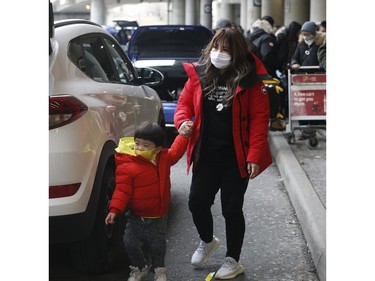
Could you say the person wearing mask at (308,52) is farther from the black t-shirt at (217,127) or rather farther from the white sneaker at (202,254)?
the black t-shirt at (217,127)

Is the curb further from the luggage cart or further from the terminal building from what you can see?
the terminal building

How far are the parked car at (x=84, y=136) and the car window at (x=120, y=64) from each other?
23 cm

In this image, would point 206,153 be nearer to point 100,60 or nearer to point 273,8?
point 100,60

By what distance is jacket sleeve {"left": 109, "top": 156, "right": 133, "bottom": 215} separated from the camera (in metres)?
4.90

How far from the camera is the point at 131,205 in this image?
5047mm

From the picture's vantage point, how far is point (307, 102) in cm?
1081

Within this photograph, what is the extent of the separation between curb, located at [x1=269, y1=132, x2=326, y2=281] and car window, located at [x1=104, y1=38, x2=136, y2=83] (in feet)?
6.25

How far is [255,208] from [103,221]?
109 inches

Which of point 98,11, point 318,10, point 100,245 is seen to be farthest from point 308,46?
point 98,11

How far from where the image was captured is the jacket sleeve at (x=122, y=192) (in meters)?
4.90

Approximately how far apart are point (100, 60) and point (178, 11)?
228 ft

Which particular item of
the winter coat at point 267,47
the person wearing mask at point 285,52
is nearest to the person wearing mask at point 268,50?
the winter coat at point 267,47
